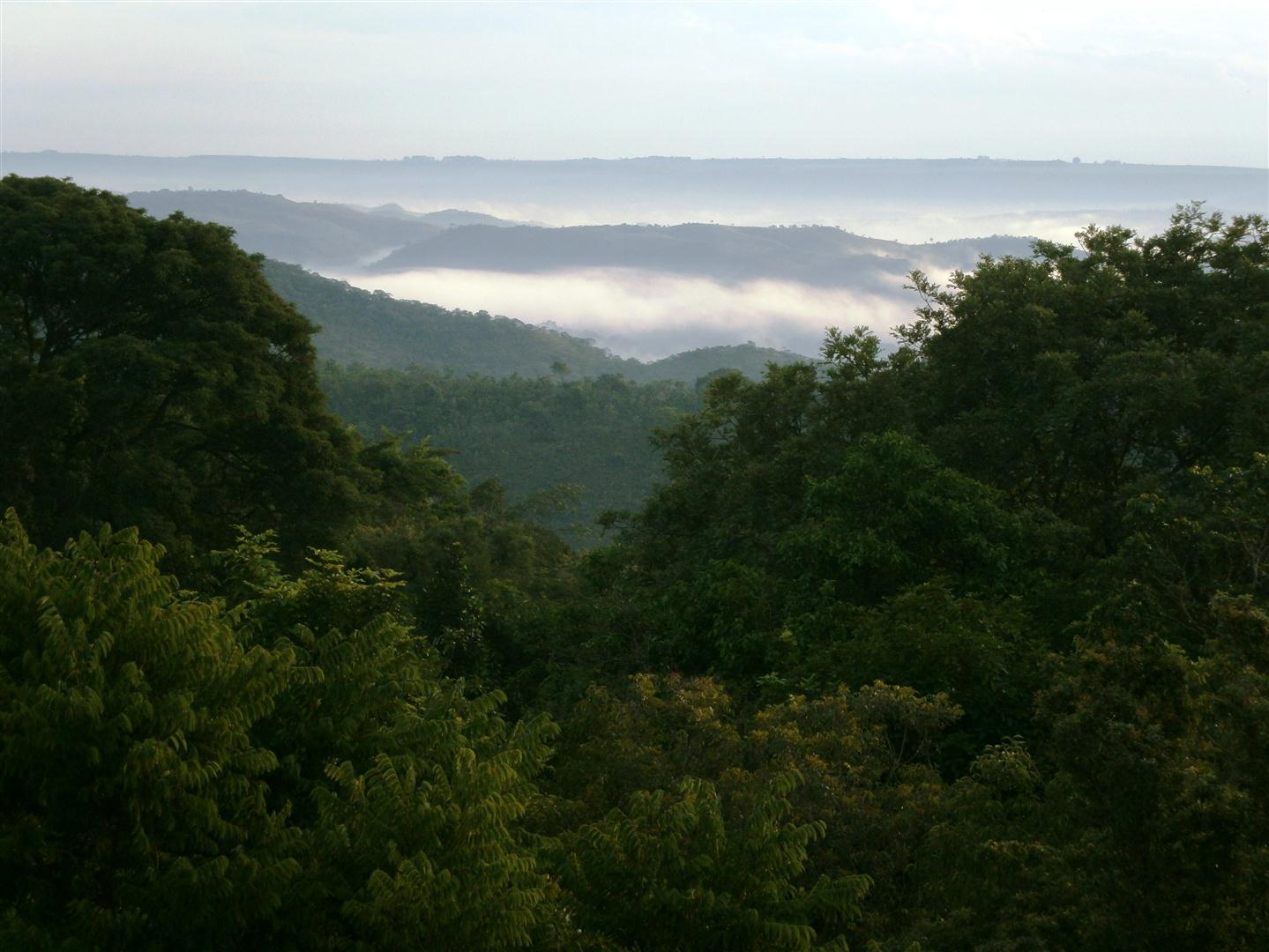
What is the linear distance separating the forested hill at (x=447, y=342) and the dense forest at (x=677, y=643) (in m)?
76.9

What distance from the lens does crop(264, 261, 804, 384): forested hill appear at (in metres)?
101

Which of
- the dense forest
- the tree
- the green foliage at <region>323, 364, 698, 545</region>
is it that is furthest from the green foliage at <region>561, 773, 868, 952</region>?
the green foliage at <region>323, 364, 698, 545</region>

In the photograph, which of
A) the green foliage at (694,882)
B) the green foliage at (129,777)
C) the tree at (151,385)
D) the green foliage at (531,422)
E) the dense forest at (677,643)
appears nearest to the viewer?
the green foliage at (129,777)

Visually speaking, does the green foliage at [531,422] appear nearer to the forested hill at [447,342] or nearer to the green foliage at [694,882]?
the forested hill at [447,342]

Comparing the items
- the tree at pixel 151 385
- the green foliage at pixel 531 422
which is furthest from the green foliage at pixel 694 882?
the green foliage at pixel 531 422

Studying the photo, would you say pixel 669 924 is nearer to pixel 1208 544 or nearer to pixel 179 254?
pixel 1208 544

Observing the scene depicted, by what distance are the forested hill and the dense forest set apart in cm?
7694

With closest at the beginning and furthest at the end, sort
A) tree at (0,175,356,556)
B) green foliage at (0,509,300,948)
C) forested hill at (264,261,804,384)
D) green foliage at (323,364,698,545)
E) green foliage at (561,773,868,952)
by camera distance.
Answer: green foliage at (0,509,300,948) → green foliage at (561,773,868,952) → tree at (0,175,356,556) → green foliage at (323,364,698,545) → forested hill at (264,261,804,384)

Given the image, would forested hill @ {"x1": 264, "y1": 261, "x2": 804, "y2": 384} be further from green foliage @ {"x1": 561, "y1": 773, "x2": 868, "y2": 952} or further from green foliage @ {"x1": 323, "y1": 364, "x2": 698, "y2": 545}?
green foliage @ {"x1": 561, "y1": 773, "x2": 868, "y2": 952}

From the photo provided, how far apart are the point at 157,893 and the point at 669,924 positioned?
7.78 feet

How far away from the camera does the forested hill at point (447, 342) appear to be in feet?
331

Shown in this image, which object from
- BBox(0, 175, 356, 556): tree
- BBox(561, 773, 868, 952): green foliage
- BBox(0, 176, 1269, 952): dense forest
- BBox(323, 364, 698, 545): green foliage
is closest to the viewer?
BBox(561, 773, 868, 952): green foliage

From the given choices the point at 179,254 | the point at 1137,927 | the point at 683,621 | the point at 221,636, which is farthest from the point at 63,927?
the point at 179,254

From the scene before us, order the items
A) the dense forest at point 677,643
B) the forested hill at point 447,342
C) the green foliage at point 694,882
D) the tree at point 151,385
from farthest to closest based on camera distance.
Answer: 1. the forested hill at point 447,342
2. the tree at point 151,385
3. the dense forest at point 677,643
4. the green foliage at point 694,882
